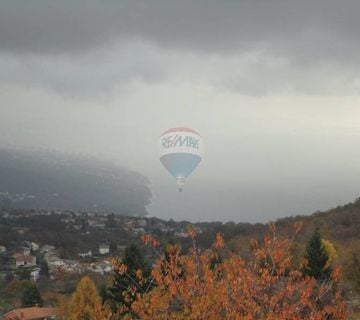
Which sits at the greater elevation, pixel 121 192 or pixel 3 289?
pixel 121 192

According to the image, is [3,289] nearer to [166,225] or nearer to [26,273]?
[26,273]

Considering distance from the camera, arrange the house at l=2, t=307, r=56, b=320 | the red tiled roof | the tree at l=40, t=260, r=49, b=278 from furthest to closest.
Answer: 1. the red tiled roof
2. the tree at l=40, t=260, r=49, b=278
3. the house at l=2, t=307, r=56, b=320

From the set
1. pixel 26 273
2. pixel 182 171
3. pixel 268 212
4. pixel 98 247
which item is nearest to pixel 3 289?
pixel 26 273

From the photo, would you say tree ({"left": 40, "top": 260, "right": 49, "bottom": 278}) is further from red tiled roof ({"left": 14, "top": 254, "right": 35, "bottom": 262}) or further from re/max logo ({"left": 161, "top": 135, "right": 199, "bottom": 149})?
re/max logo ({"left": 161, "top": 135, "right": 199, "bottom": 149})

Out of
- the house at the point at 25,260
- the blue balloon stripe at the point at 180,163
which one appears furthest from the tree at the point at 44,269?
the blue balloon stripe at the point at 180,163

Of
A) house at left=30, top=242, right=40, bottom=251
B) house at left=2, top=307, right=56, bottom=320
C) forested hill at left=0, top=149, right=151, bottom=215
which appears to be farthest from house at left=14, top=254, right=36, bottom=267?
forested hill at left=0, top=149, right=151, bottom=215

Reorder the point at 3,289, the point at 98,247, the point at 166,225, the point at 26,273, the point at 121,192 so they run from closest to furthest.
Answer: the point at 3,289
the point at 26,273
the point at 98,247
the point at 166,225
the point at 121,192

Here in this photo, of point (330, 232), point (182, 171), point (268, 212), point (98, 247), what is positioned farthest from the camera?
point (268, 212)
